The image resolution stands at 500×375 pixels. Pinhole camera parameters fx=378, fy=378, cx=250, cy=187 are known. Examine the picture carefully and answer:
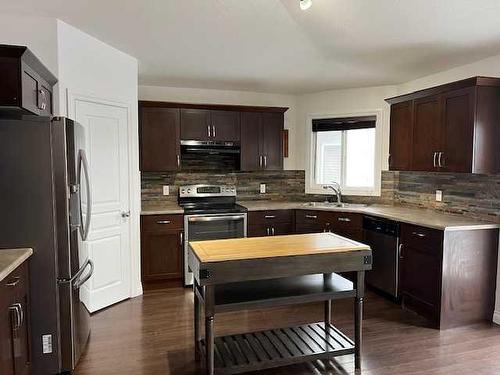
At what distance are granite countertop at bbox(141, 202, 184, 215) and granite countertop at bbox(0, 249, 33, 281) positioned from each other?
189 centimetres

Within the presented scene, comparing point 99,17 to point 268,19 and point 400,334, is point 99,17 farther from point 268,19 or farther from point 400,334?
point 400,334

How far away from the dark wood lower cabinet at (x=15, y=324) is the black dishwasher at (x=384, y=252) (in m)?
3.13

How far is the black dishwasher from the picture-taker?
3.75m

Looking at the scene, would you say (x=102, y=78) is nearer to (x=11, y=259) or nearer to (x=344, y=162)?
(x=11, y=259)

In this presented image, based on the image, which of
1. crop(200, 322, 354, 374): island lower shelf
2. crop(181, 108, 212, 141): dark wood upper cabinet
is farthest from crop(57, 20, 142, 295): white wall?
crop(200, 322, 354, 374): island lower shelf

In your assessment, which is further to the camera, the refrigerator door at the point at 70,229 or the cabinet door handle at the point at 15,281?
the refrigerator door at the point at 70,229

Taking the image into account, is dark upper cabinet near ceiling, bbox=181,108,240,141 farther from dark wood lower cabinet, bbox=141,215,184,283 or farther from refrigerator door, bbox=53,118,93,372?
refrigerator door, bbox=53,118,93,372

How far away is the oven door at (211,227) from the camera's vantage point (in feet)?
14.1

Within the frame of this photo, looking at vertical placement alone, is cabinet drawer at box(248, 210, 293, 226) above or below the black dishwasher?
above

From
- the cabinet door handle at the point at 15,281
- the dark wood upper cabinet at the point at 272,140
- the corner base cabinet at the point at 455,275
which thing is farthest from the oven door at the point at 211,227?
the cabinet door handle at the point at 15,281

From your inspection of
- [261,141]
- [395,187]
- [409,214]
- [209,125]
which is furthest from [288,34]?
[395,187]

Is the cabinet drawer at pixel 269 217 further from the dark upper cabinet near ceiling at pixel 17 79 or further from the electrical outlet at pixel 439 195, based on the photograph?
the dark upper cabinet near ceiling at pixel 17 79

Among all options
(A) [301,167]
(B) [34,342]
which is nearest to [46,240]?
(B) [34,342]

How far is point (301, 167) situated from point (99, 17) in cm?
327
